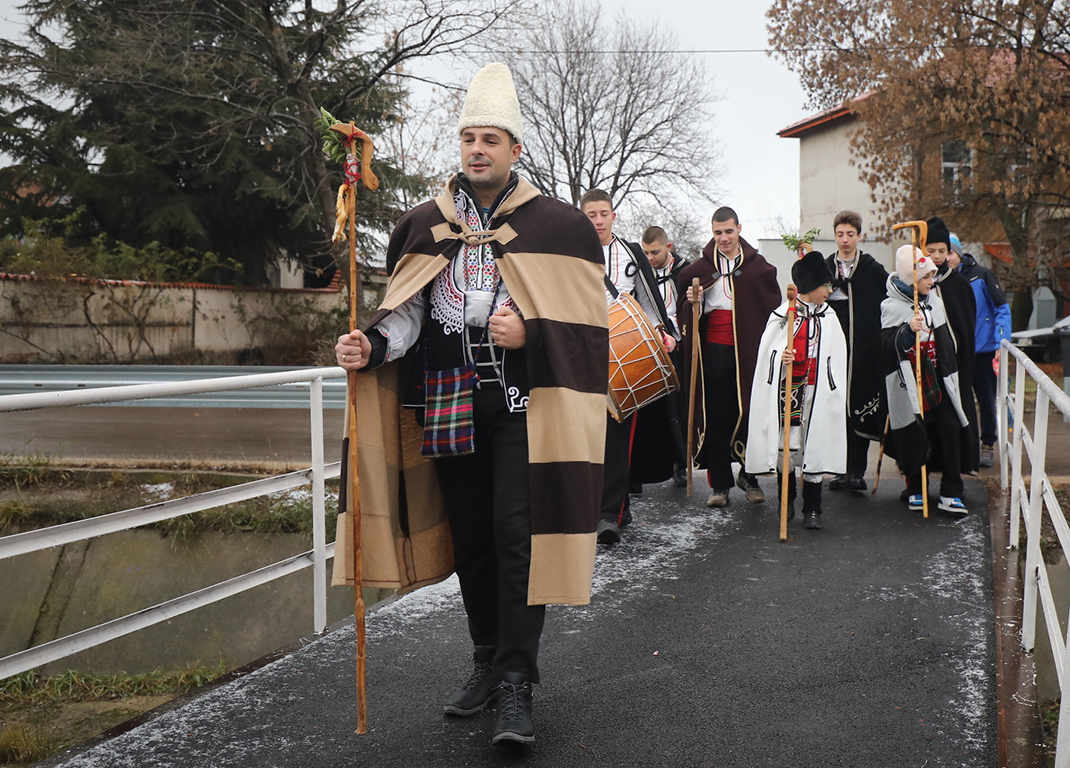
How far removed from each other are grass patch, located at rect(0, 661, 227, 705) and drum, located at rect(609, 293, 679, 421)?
2.64m

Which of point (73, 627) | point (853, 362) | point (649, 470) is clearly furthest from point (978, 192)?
point (73, 627)

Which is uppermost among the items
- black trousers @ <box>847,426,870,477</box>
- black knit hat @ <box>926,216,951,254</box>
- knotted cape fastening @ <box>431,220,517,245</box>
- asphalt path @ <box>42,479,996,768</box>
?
black knit hat @ <box>926,216,951,254</box>

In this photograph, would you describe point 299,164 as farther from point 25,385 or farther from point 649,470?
point 649,470

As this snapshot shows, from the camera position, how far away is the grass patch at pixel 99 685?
577 centimetres

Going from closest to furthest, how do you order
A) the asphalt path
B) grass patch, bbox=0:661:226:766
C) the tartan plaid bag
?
1. the asphalt path
2. the tartan plaid bag
3. grass patch, bbox=0:661:226:766

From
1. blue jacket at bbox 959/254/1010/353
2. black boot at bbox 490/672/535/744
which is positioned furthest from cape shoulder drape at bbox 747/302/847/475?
black boot at bbox 490/672/535/744

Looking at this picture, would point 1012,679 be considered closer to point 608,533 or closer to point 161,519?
point 608,533

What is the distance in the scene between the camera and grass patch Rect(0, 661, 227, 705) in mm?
5766

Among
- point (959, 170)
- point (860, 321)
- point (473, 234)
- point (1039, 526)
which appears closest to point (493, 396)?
point (473, 234)

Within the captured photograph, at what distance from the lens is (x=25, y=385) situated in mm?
13125

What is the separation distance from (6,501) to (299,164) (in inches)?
642

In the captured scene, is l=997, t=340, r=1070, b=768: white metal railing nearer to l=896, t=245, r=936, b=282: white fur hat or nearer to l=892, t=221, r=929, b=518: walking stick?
l=892, t=221, r=929, b=518: walking stick

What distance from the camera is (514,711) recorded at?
3.46 metres

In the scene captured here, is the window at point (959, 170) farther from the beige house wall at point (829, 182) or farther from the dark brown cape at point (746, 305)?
the dark brown cape at point (746, 305)
